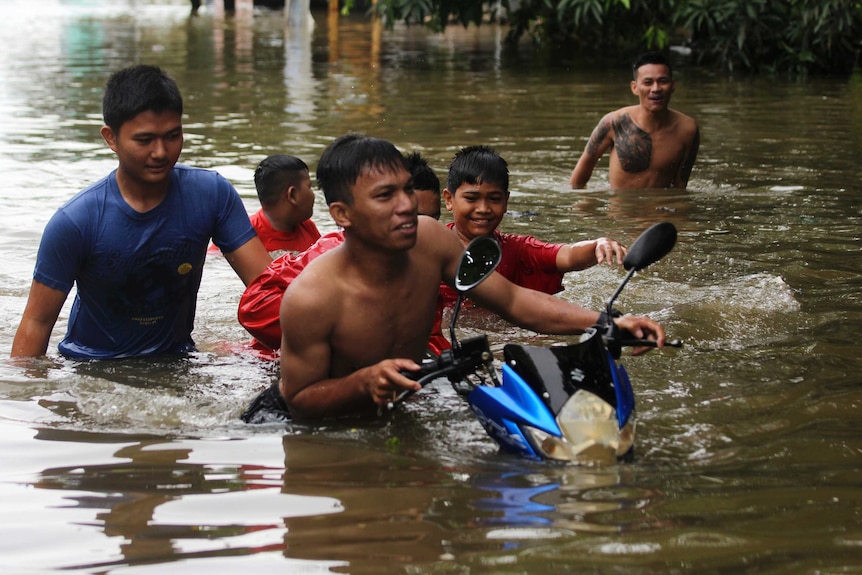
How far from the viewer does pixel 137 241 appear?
200 inches

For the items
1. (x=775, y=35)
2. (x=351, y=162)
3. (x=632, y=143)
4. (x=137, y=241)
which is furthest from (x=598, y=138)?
(x=775, y=35)

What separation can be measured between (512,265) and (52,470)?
286cm

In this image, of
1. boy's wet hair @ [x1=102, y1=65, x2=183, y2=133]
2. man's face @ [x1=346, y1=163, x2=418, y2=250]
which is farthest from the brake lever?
boy's wet hair @ [x1=102, y1=65, x2=183, y2=133]

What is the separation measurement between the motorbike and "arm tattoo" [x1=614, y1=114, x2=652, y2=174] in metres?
6.27

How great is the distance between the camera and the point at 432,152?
11.8 meters

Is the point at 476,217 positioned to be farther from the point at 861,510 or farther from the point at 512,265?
the point at 861,510

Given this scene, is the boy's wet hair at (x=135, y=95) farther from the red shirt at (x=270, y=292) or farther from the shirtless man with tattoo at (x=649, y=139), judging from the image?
the shirtless man with tattoo at (x=649, y=139)

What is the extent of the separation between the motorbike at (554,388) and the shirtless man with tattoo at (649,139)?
6.22m

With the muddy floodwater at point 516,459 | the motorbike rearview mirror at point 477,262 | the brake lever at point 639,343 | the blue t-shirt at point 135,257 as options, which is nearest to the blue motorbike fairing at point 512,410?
the muddy floodwater at point 516,459

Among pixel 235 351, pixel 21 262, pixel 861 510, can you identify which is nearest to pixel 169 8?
pixel 21 262

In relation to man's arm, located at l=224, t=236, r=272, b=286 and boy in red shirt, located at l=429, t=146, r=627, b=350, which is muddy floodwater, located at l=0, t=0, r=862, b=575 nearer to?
boy in red shirt, located at l=429, t=146, r=627, b=350

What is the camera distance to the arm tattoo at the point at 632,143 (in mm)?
9719

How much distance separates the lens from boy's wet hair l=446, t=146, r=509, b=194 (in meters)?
5.77

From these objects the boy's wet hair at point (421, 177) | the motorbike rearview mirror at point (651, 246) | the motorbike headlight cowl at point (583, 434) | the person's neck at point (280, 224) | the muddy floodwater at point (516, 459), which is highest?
the motorbike rearview mirror at point (651, 246)
